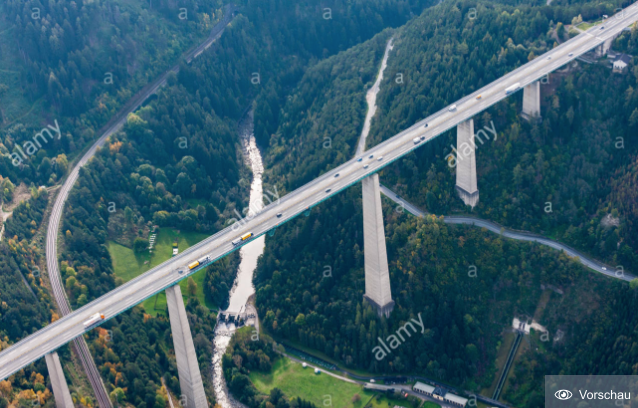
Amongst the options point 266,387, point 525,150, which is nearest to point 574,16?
point 525,150

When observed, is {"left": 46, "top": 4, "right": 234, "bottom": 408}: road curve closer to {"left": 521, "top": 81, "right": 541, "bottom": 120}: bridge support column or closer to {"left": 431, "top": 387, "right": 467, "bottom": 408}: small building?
{"left": 431, "top": 387, "right": 467, "bottom": 408}: small building

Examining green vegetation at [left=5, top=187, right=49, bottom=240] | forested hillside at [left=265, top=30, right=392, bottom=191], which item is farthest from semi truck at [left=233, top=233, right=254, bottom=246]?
green vegetation at [left=5, top=187, right=49, bottom=240]

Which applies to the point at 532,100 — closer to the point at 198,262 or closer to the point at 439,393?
the point at 439,393

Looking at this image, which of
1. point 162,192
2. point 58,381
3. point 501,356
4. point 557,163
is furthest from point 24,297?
point 557,163

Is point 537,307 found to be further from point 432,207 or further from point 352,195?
point 352,195

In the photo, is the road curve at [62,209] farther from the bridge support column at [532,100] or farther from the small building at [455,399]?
the bridge support column at [532,100]

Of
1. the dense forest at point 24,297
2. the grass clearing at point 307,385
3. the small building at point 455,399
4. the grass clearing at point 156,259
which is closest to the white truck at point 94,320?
the dense forest at point 24,297
